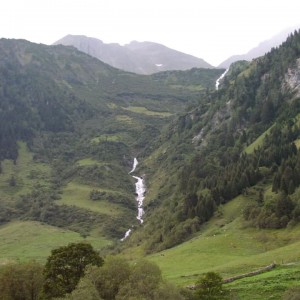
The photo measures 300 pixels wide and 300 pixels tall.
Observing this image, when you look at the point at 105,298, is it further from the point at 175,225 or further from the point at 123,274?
the point at 175,225

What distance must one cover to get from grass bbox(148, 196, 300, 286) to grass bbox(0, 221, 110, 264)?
54.2 metres

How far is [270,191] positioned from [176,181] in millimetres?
76530

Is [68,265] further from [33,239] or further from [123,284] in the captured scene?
[33,239]

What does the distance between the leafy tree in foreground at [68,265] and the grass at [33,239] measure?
75208 mm

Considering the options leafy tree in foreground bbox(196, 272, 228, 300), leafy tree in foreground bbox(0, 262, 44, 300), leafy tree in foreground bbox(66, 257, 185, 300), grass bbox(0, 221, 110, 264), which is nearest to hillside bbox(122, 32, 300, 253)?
grass bbox(0, 221, 110, 264)

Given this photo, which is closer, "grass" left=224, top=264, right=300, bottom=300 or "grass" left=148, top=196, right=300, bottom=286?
"grass" left=224, top=264, right=300, bottom=300

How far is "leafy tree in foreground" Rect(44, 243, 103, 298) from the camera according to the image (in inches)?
2405

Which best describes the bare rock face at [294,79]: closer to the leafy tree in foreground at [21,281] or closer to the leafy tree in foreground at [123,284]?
the leafy tree in foreground at [21,281]

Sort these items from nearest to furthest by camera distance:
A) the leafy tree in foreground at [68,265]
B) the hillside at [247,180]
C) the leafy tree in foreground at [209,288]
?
the leafy tree in foreground at [209,288] < the leafy tree in foreground at [68,265] < the hillside at [247,180]

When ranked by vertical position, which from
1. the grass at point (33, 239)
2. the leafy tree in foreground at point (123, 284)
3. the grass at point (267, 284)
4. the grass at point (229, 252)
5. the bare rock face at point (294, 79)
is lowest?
the grass at point (33, 239)

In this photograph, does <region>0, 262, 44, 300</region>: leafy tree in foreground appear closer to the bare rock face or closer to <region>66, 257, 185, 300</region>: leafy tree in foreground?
<region>66, 257, 185, 300</region>: leafy tree in foreground

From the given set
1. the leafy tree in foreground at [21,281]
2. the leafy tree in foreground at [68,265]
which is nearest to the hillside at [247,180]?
the leafy tree in foreground at [68,265]

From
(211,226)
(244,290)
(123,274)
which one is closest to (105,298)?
(123,274)

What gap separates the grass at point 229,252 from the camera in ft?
235
